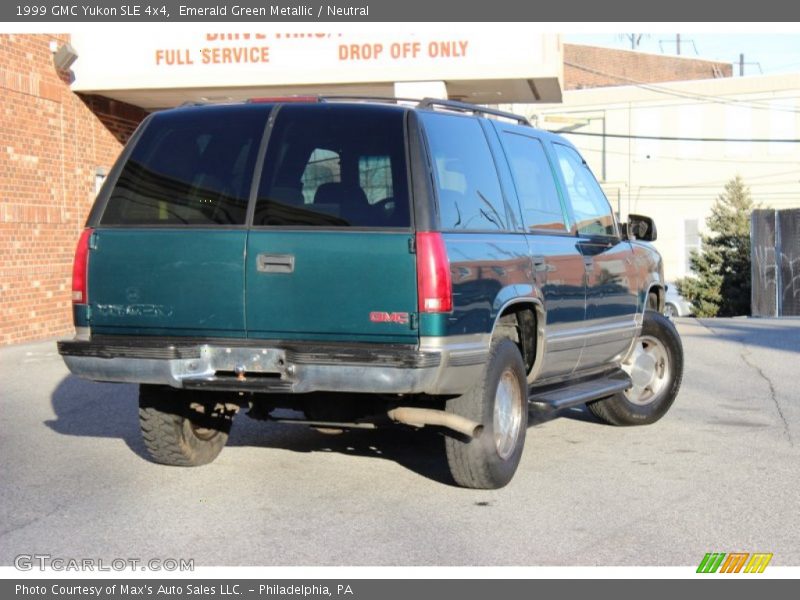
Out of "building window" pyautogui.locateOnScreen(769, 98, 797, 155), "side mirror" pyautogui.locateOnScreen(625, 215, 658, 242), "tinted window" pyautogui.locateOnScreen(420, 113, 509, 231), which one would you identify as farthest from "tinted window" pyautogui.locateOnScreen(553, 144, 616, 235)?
"building window" pyautogui.locateOnScreen(769, 98, 797, 155)

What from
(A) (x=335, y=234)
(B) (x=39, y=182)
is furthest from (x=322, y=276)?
(B) (x=39, y=182)

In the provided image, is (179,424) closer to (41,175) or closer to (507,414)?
(507,414)

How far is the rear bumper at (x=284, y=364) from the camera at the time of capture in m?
6.28

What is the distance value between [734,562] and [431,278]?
2012mm

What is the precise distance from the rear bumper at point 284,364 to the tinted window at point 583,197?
2.37 m

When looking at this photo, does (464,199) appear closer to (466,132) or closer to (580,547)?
(466,132)

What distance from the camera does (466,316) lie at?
6.53 meters

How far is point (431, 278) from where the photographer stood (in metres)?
6.29

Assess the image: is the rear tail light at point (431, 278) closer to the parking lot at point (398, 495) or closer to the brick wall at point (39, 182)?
the parking lot at point (398, 495)

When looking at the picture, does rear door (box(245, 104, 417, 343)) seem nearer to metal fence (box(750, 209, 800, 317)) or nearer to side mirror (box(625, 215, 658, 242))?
side mirror (box(625, 215, 658, 242))

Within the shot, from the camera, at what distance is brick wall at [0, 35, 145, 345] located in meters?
16.1

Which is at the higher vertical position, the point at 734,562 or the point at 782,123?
the point at 782,123

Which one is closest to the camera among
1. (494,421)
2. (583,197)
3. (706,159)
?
(494,421)

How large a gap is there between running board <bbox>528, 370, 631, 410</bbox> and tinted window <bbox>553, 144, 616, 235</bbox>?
1065mm
